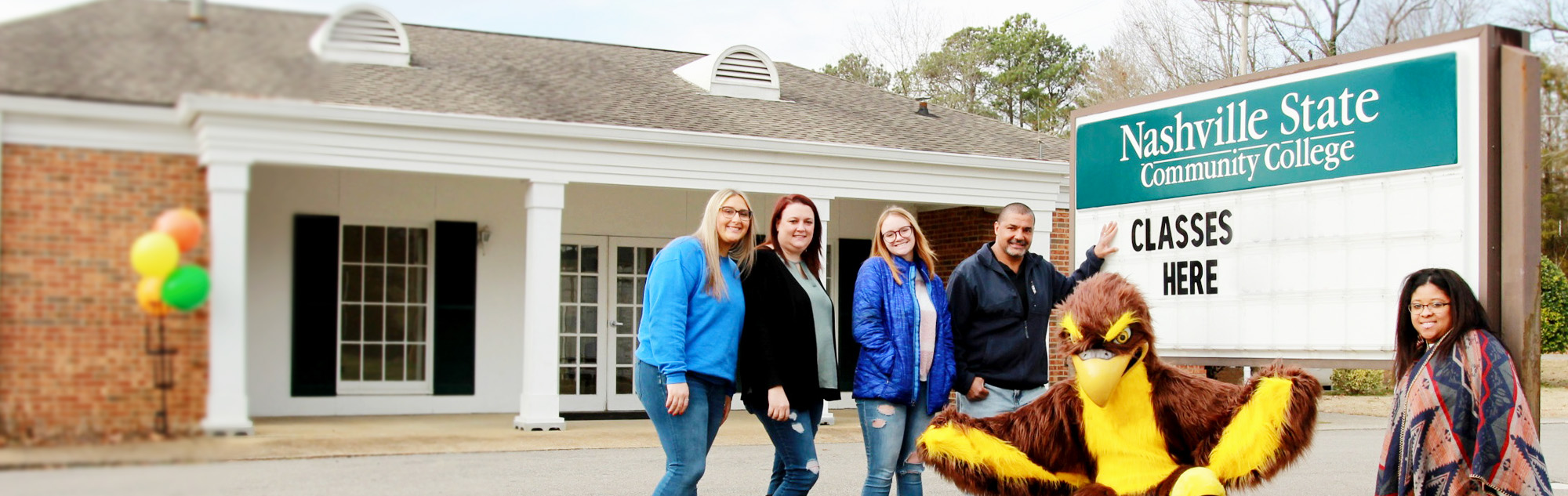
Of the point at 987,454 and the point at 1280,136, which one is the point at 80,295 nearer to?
the point at 987,454

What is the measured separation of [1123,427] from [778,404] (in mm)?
1113

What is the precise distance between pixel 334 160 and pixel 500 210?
412 inches

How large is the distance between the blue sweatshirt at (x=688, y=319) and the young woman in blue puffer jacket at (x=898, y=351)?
52 centimetres

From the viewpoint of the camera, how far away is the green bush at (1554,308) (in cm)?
2219

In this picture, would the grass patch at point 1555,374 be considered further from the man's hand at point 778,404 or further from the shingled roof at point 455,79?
the man's hand at point 778,404

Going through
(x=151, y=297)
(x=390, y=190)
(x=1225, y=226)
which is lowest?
(x=151, y=297)

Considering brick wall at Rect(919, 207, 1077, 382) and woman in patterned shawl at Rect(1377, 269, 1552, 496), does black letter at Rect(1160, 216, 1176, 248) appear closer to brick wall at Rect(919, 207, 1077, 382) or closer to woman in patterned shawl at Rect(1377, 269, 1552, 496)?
woman in patterned shawl at Rect(1377, 269, 1552, 496)

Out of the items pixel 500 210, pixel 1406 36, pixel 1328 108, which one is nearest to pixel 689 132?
pixel 500 210

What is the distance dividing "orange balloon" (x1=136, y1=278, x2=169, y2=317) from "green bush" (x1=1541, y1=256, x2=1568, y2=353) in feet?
83.1

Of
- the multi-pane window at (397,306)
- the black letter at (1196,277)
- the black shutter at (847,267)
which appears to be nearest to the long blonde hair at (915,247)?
the black letter at (1196,277)

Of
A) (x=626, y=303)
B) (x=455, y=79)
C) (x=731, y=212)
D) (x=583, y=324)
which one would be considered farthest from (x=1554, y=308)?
(x=731, y=212)

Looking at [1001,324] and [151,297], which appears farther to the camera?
[1001,324]

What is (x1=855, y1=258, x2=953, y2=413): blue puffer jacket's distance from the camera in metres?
4.32

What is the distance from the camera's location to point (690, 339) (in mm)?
4027
